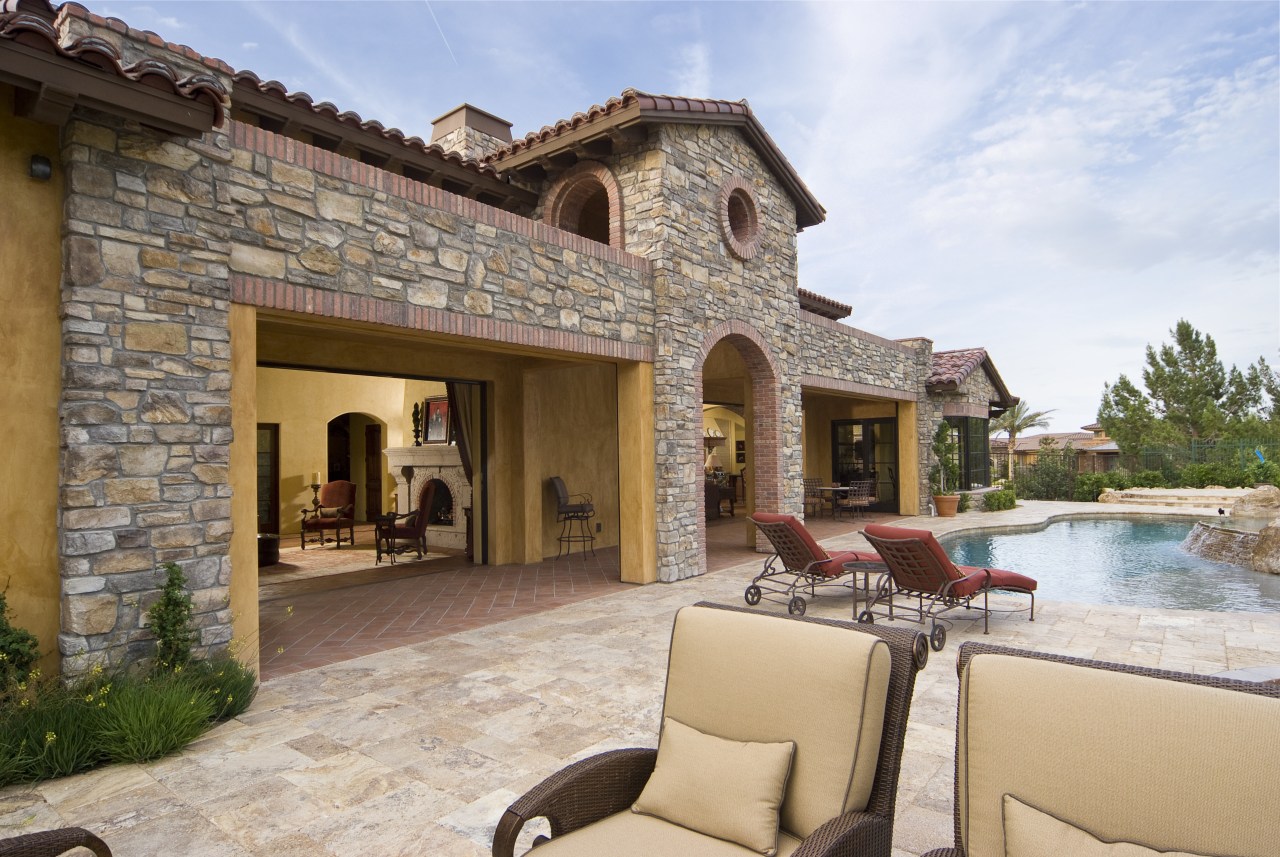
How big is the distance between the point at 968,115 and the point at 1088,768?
24802mm

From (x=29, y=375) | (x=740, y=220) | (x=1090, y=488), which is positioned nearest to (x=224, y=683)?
(x=29, y=375)

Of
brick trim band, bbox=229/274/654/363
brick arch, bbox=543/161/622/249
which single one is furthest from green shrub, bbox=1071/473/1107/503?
brick trim band, bbox=229/274/654/363

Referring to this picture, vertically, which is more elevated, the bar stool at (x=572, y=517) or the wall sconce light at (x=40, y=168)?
the wall sconce light at (x=40, y=168)

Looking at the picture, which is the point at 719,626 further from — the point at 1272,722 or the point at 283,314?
the point at 283,314

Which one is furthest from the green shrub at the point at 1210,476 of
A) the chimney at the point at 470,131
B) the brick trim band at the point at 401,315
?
the chimney at the point at 470,131

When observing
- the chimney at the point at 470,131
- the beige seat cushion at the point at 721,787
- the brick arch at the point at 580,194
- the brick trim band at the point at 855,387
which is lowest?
the beige seat cushion at the point at 721,787

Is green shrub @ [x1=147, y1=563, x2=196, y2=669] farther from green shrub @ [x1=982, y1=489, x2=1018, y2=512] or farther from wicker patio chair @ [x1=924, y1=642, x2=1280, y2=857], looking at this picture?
green shrub @ [x1=982, y1=489, x2=1018, y2=512]

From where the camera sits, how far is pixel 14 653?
3715 millimetres

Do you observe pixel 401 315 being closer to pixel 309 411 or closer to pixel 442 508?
pixel 442 508

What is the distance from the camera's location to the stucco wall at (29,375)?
4.00 meters

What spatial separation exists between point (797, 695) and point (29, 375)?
466cm

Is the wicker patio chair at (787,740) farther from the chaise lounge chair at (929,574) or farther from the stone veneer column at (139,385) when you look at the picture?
the chaise lounge chair at (929,574)

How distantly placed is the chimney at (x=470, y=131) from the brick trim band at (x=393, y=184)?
14.7ft

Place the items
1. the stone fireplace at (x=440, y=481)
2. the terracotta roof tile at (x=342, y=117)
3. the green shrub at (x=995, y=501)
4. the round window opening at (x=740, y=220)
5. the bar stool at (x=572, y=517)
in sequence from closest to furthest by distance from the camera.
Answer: the terracotta roof tile at (x=342, y=117) < the round window opening at (x=740, y=220) < the bar stool at (x=572, y=517) < the stone fireplace at (x=440, y=481) < the green shrub at (x=995, y=501)
